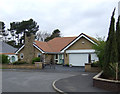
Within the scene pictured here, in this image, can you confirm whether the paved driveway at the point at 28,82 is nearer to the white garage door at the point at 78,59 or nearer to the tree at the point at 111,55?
the tree at the point at 111,55

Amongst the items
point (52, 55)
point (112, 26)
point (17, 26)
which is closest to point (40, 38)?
point (17, 26)

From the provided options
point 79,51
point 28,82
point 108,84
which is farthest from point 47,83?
point 79,51

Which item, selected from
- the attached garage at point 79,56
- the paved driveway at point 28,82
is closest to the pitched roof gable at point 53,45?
the attached garage at point 79,56

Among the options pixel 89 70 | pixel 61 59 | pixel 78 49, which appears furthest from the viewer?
pixel 61 59

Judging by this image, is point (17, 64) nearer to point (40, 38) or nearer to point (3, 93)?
point (3, 93)

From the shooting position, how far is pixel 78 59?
2500 cm

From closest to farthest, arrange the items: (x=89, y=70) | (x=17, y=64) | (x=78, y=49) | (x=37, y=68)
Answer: (x=89, y=70) → (x=37, y=68) → (x=17, y=64) → (x=78, y=49)

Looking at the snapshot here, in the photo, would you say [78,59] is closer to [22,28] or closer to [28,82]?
[28,82]

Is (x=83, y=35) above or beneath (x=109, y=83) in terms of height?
above

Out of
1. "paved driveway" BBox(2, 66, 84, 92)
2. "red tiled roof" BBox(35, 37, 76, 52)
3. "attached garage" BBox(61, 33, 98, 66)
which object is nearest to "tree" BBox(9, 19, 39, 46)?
"red tiled roof" BBox(35, 37, 76, 52)

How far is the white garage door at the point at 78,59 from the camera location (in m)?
24.6

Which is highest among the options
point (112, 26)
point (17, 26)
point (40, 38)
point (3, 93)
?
point (17, 26)

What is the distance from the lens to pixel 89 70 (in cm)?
1841

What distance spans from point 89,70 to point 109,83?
395 inches
